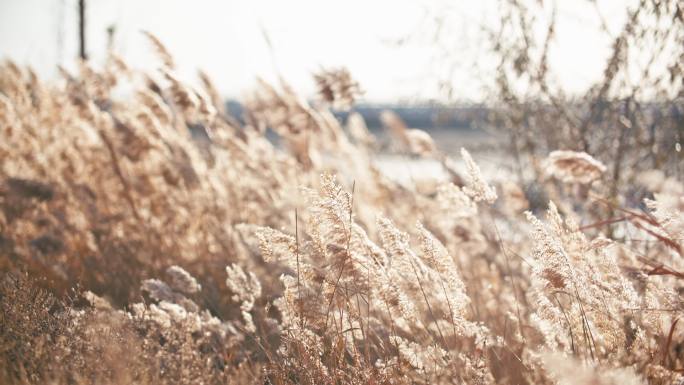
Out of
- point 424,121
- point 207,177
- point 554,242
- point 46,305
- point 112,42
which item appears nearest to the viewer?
point 554,242

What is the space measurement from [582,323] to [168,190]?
12.8 ft

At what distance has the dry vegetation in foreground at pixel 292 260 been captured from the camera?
2398 millimetres

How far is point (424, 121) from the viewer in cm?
6175

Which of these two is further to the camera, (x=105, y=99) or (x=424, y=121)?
(x=424, y=121)

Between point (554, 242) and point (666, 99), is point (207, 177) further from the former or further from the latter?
point (554, 242)

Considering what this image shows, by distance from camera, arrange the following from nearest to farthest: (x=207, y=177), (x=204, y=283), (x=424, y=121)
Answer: (x=204, y=283)
(x=207, y=177)
(x=424, y=121)

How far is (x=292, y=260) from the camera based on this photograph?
253cm

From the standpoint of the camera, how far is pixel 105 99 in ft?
21.8

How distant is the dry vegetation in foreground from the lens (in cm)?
240

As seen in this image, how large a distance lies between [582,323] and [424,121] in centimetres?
5992

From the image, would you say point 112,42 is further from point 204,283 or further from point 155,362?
point 155,362

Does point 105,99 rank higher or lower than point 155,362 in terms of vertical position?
higher

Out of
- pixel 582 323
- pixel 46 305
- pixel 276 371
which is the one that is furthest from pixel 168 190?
pixel 582 323

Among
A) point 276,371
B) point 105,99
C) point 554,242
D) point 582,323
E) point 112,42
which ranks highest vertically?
point 112,42
